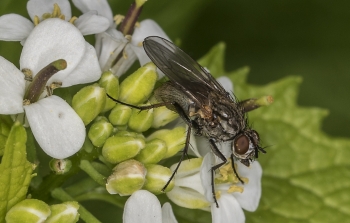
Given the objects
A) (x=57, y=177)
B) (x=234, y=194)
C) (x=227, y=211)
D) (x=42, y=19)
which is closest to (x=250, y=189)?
(x=234, y=194)

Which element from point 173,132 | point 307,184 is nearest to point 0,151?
point 173,132

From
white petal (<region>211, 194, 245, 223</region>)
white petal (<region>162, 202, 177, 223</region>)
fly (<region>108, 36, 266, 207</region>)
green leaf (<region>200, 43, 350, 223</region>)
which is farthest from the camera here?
green leaf (<region>200, 43, 350, 223</region>)

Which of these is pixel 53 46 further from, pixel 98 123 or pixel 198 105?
pixel 198 105

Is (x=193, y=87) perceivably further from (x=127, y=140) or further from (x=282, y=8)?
(x=282, y=8)

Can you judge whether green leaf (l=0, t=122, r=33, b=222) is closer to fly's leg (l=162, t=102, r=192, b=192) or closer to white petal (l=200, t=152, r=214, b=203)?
fly's leg (l=162, t=102, r=192, b=192)

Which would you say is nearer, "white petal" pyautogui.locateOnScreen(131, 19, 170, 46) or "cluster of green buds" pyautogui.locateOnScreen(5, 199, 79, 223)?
"cluster of green buds" pyautogui.locateOnScreen(5, 199, 79, 223)

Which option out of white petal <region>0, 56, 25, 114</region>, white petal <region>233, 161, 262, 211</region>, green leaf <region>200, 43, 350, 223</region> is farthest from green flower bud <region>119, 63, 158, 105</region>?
green leaf <region>200, 43, 350, 223</region>

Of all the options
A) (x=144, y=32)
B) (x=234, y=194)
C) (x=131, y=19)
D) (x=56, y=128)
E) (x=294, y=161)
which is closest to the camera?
(x=56, y=128)
